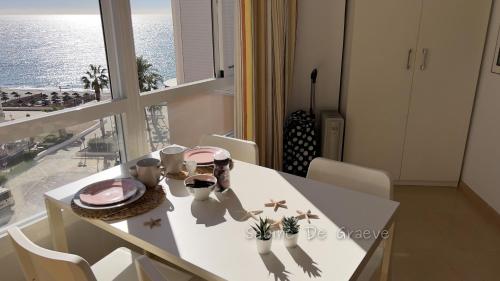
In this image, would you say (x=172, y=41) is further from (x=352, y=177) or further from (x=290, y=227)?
(x=290, y=227)

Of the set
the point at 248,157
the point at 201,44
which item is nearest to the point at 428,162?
the point at 248,157

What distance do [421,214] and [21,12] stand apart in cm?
275

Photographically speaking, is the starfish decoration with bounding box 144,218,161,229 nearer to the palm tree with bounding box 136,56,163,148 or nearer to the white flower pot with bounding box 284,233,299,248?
the white flower pot with bounding box 284,233,299,248

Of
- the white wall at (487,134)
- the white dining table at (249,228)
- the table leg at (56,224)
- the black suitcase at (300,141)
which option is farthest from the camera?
the black suitcase at (300,141)

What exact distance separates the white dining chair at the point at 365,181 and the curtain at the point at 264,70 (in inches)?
39.8

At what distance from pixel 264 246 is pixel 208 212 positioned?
1.00 ft

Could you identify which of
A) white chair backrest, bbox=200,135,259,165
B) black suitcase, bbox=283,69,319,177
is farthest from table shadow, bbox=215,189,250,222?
black suitcase, bbox=283,69,319,177

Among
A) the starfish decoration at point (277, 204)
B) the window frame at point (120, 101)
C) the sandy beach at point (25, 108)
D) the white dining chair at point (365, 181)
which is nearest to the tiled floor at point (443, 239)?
the white dining chair at point (365, 181)

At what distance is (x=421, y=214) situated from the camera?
8.61 feet

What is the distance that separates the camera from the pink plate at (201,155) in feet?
5.34

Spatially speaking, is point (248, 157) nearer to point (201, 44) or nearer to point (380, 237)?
point (380, 237)

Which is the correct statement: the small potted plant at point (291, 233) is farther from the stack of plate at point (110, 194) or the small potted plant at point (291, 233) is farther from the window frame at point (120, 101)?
the window frame at point (120, 101)

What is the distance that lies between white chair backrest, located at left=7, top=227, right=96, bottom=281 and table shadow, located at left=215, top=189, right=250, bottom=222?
481 millimetres

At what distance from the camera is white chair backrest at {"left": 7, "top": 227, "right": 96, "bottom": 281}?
2.95ft
